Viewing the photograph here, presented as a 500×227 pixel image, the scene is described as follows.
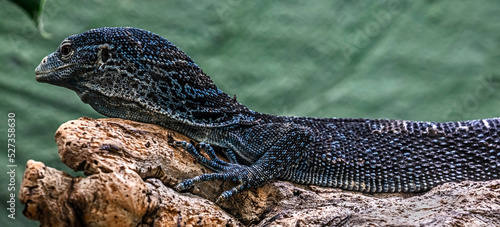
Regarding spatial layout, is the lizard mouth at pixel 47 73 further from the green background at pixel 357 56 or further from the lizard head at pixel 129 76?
the green background at pixel 357 56

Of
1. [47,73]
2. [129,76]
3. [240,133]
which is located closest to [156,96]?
[129,76]

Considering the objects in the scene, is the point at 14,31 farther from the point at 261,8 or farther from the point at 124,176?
the point at 124,176

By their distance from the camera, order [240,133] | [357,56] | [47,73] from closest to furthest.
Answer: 1. [47,73]
2. [240,133]
3. [357,56]

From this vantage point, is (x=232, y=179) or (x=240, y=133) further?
(x=240, y=133)

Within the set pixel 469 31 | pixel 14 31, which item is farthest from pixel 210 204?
pixel 469 31

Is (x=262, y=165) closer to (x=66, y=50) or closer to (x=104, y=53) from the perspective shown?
(x=104, y=53)

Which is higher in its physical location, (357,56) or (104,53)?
(357,56)
